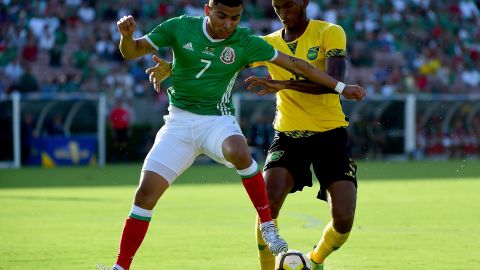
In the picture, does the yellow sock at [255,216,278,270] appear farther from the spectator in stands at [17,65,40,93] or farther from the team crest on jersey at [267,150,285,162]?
the spectator in stands at [17,65,40,93]

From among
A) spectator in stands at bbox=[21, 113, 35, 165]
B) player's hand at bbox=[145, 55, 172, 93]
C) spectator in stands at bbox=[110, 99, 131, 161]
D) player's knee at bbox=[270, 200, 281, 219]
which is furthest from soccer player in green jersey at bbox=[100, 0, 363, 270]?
spectator in stands at bbox=[21, 113, 35, 165]

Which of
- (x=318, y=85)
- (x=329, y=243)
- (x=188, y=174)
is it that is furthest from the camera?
(x=188, y=174)

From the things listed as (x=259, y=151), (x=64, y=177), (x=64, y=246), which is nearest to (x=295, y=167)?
(x=64, y=246)

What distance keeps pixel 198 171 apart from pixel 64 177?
367 centimetres

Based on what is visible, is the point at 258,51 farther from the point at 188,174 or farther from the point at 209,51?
the point at 188,174

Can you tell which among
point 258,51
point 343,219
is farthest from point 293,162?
point 258,51

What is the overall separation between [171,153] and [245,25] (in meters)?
25.8

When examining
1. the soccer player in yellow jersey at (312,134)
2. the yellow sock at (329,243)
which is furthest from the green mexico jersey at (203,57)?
the yellow sock at (329,243)

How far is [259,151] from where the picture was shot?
95.0ft

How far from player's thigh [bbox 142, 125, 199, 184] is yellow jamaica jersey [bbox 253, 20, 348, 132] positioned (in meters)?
1.07

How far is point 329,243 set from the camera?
8320 millimetres

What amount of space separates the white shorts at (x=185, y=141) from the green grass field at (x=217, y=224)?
165 centimetres

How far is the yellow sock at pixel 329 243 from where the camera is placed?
8266 mm

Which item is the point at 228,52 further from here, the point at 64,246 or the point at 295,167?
the point at 64,246
